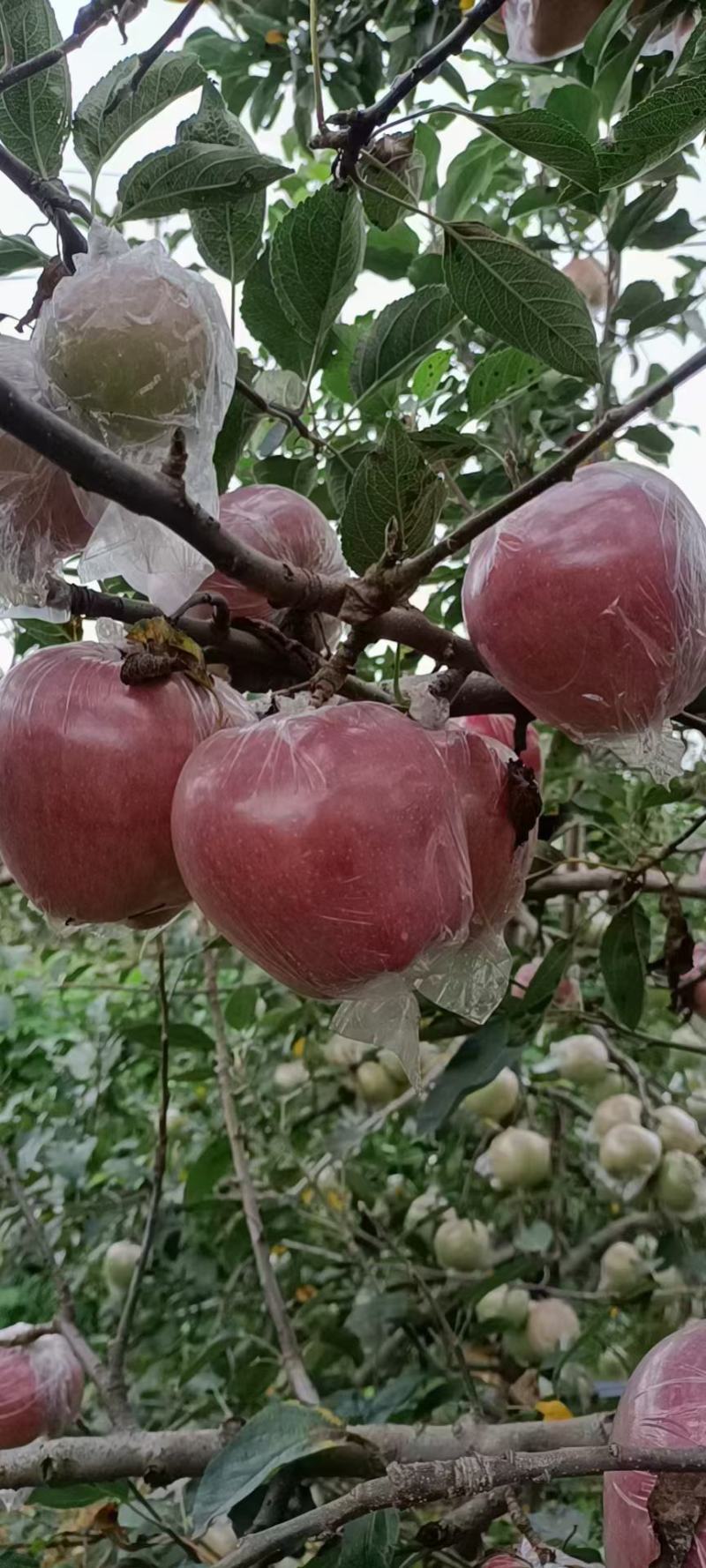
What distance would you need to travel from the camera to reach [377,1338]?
45.9 inches

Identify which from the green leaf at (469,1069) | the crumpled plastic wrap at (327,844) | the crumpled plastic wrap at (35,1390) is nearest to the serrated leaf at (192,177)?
the crumpled plastic wrap at (327,844)

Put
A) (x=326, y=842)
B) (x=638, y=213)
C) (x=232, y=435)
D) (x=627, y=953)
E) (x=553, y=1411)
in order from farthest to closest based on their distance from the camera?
(x=553, y=1411), (x=627, y=953), (x=638, y=213), (x=232, y=435), (x=326, y=842)

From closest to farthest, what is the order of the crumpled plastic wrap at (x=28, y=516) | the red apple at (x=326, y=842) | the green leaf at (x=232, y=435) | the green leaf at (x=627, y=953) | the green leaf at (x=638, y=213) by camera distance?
the red apple at (x=326, y=842)
the crumpled plastic wrap at (x=28, y=516)
the green leaf at (x=232, y=435)
the green leaf at (x=638, y=213)
the green leaf at (x=627, y=953)

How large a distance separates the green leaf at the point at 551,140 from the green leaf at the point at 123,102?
15cm

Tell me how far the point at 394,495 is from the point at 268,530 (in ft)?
0.59

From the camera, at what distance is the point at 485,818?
49cm

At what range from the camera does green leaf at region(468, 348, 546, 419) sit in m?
0.60

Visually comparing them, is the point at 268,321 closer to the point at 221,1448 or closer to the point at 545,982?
the point at 545,982

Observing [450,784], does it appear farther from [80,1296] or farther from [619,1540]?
[80,1296]

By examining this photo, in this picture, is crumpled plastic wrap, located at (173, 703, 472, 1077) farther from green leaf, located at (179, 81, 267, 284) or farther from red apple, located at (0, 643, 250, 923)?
green leaf, located at (179, 81, 267, 284)

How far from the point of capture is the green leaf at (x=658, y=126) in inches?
16.0

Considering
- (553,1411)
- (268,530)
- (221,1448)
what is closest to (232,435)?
(268,530)

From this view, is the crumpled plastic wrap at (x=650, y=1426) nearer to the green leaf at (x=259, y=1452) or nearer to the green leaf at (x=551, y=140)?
the green leaf at (x=259, y=1452)

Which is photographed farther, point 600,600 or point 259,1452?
point 259,1452
